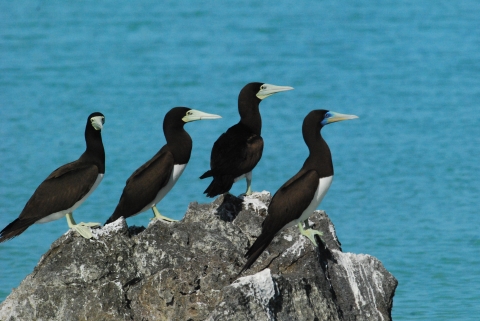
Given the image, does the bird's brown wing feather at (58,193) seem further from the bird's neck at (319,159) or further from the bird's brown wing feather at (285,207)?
the bird's neck at (319,159)

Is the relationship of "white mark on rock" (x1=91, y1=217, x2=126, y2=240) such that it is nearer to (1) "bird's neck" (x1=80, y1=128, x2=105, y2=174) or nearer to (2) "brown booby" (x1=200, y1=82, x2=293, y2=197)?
(1) "bird's neck" (x1=80, y1=128, x2=105, y2=174)

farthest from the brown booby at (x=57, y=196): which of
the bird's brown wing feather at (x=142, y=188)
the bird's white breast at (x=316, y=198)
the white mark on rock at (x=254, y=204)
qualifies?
the bird's white breast at (x=316, y=198)

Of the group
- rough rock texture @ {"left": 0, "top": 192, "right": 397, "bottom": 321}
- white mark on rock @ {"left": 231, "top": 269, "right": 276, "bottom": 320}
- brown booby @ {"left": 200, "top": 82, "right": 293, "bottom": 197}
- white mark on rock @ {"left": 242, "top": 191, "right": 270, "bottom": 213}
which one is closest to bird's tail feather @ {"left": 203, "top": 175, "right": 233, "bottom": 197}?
brown booby @ {"left": 200, "top": 82, "right": 293, "bottom": 197}

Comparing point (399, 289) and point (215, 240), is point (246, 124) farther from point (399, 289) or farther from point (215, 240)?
point (399, 289)

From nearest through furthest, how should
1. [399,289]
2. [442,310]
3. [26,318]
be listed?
1. [26,318]
2. [442,310]
3. [399,289]

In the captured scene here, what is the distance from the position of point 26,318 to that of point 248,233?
2.33 meters

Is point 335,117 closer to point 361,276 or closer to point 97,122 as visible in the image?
point 361,276

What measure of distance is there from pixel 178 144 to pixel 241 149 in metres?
0.67

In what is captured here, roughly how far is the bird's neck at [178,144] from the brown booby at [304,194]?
4.78ft

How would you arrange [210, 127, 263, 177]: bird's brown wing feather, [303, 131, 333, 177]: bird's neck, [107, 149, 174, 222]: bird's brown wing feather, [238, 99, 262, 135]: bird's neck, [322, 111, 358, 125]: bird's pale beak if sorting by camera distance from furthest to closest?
[238, 99, 262, 135]: bird's neck → [210, 127, 263, 177]: bird's brown wing feather → [107, 149, 174, 222]: bird's brown wing feather → [322, 111, 358, 125]: bird's pale beak → [303, 131, 333, 177]: bird's neck

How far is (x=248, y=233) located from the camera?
404 inches

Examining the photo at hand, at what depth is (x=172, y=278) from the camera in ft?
30.4

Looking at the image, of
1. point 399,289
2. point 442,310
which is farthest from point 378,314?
point 399,289

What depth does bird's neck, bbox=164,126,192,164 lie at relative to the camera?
34.8 feet
